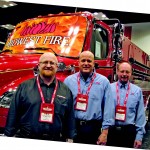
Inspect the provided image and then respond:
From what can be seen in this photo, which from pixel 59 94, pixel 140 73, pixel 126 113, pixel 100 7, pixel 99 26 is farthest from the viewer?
pixel 140 73

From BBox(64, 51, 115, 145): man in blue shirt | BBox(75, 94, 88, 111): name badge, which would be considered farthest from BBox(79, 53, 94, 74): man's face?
BBox(75, 94, 88, 111): name badge

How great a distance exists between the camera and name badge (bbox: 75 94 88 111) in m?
2.80

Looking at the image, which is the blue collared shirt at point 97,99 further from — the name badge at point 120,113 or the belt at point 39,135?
the belt at point 39,135

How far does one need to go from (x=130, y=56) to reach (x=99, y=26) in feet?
4.99

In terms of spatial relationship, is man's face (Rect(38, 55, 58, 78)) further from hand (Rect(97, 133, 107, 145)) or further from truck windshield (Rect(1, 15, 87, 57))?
truck windshield (Rect(1, 15, 87, 57))

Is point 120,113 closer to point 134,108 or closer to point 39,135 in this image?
point 134,108

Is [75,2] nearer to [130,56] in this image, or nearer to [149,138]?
[130,56]

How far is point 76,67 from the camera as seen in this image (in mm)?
3506

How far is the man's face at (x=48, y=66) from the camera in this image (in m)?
2.44

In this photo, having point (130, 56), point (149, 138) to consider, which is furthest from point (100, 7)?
point (149, 138)

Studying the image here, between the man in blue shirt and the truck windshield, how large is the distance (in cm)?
77

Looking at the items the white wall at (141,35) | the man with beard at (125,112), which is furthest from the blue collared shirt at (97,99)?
the white wall at (141,35)

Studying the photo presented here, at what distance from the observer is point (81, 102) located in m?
2.80

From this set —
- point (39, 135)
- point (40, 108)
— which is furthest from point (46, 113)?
point (39, 135)
